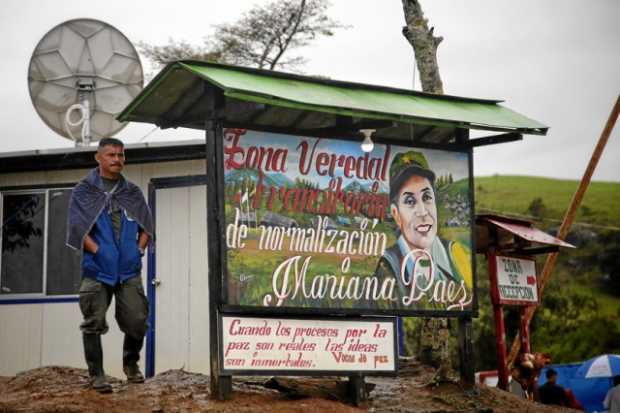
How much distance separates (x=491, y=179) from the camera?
7306cm

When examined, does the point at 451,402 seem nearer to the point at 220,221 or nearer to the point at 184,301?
the point at 220,221

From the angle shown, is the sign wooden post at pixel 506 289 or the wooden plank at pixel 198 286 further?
the wooden plank at pixel 198 286

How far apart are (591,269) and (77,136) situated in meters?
39.7

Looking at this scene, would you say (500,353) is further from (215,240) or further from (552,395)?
(215,240)

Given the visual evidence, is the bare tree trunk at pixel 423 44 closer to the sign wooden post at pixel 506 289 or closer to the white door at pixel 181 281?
the sign wooden post at pixel 506 289

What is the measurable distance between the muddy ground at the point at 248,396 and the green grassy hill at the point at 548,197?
40697 millimetres

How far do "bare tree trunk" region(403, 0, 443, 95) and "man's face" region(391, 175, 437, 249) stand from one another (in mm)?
3364

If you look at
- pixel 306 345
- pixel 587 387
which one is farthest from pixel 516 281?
pixel 587 387

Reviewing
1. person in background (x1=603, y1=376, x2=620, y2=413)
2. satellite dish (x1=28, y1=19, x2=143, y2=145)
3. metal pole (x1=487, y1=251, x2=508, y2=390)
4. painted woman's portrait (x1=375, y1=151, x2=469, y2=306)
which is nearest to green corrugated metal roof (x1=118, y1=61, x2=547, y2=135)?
painted woman's portrait (x1=375, y1=151, x2=469, y2=306)

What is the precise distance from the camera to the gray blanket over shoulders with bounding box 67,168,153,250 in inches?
390

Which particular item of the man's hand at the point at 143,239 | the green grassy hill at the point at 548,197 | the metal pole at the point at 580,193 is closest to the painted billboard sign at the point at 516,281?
the metal pole at the point at 580,193

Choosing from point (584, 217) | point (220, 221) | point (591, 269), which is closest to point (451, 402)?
point (220, 221)

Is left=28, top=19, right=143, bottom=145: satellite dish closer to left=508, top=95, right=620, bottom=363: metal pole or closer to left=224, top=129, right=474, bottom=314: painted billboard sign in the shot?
left=224, top=129, right=474, bottom=314: painted billboard sign

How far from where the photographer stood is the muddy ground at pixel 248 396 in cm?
926
